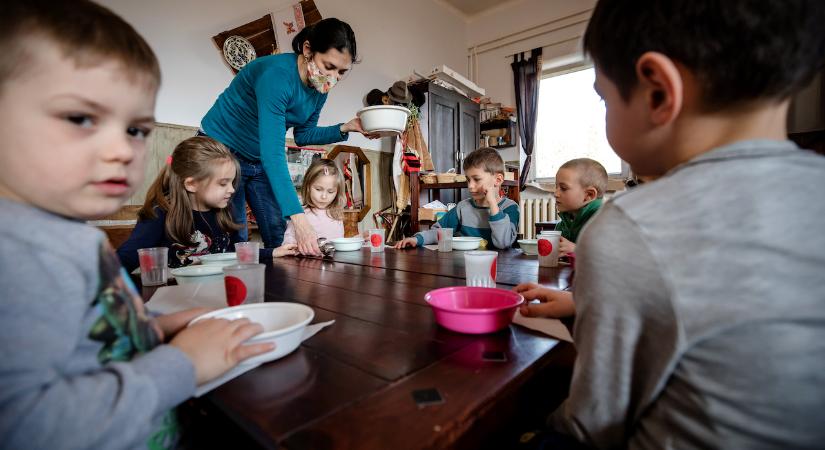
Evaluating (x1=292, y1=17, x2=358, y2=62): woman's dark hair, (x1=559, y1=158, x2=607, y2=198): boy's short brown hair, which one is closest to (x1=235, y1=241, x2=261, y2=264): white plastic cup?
(x1=292, y1=17, x2=358, y2=62): woman's dark hair

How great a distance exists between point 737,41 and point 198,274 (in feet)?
4.43

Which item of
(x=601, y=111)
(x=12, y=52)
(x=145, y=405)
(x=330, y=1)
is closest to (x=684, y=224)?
(x=145, y=405)

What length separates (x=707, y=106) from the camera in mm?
510

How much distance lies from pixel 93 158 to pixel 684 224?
742 millimetres

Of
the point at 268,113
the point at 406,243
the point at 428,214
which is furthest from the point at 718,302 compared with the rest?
the point at 428,214

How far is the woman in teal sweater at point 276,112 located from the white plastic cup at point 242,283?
79 cm

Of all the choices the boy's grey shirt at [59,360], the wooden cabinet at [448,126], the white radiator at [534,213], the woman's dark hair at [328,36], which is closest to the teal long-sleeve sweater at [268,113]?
the woman's dark hair at [328,36]

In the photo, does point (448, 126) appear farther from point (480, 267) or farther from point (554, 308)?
point (554, 308)

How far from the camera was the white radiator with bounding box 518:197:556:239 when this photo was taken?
5.11 meters

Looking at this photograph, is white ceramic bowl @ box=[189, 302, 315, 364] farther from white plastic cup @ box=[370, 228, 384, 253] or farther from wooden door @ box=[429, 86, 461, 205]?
wooden door @ box=[429, 86, 461, 205]

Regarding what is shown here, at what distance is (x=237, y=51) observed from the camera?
313 centimetres

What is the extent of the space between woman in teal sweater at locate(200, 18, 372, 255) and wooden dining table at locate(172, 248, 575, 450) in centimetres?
88

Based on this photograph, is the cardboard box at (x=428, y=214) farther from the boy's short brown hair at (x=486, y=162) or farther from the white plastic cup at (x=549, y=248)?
the white plastic cup at (x=549, y=248)

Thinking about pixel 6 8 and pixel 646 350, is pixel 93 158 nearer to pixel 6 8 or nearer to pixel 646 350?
pixel 6 8
